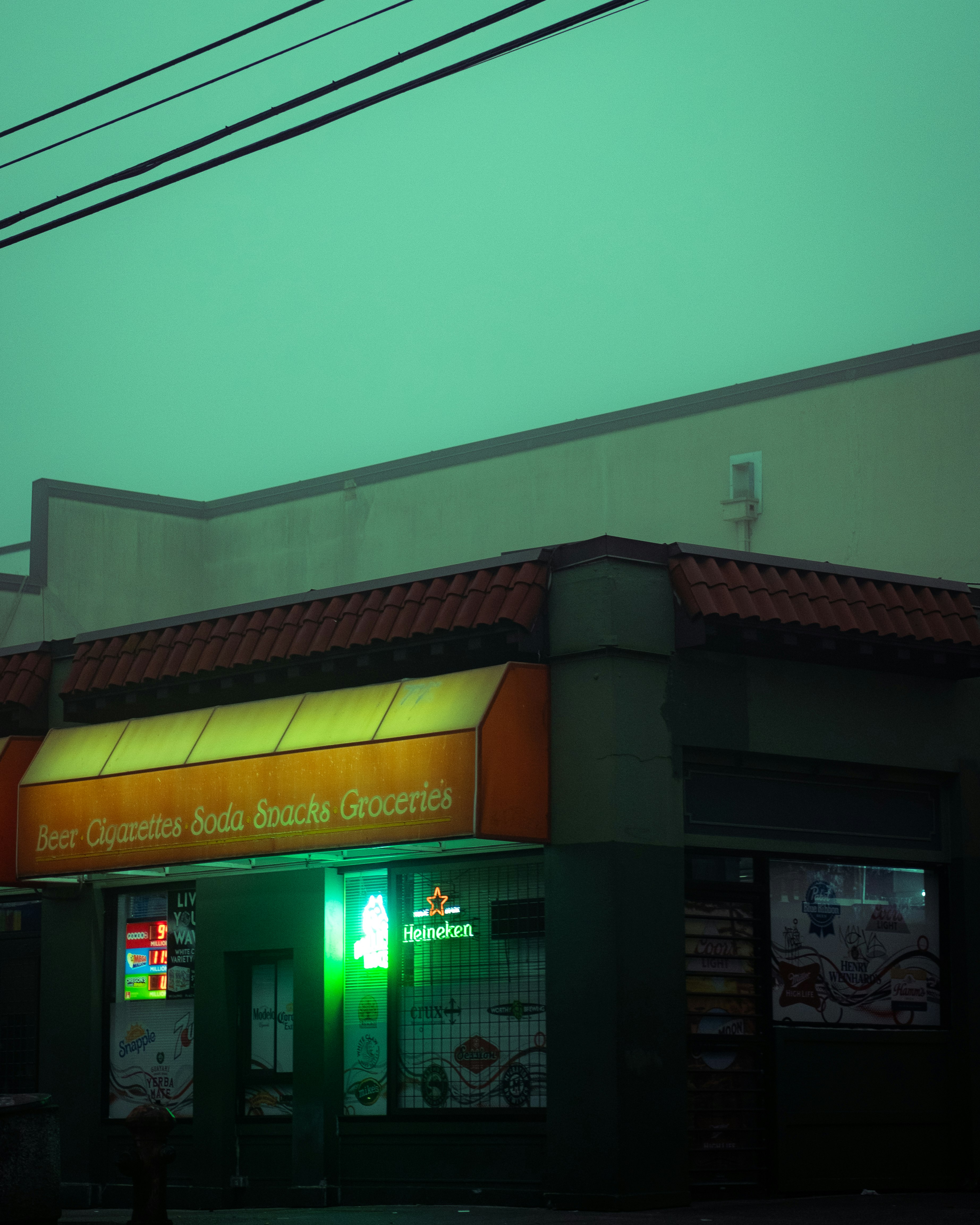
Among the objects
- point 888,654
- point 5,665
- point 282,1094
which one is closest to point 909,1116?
point 888,654

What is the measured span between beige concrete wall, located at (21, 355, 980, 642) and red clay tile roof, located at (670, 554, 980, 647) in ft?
17.4

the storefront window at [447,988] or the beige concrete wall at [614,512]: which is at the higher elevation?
the beige concrete wall at [614,512]

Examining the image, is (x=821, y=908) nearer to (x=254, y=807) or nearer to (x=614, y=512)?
(x=254, y=807)

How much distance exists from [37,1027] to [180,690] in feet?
14.2

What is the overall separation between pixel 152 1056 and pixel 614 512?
10.8m

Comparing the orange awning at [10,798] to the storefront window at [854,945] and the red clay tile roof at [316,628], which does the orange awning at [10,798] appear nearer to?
the red clay tile roof at [316,628]

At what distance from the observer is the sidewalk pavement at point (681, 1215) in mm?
12656

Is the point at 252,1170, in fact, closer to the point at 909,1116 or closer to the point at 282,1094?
the point at 282,1094

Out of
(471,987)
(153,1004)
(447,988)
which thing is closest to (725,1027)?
(471,987)

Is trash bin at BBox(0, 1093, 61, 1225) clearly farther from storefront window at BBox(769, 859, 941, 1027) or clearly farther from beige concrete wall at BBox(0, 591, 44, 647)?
beige concrete wall at BBox(0, 591, 44, 647)

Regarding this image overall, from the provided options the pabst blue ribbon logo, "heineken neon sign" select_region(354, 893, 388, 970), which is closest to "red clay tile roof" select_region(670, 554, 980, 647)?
the pabst blue ribbon logo

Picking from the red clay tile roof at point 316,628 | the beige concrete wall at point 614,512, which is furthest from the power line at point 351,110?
the beige concrete wall at point 614,512

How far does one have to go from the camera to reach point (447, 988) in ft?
49.7

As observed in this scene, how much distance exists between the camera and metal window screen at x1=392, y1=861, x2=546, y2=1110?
48.0ft
